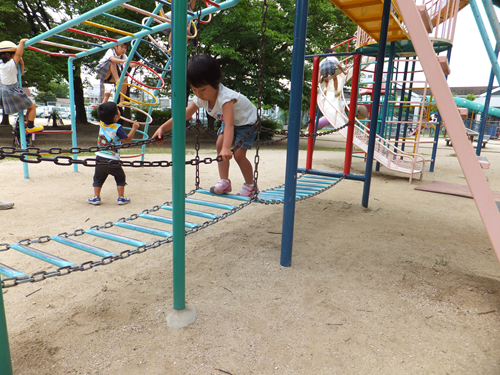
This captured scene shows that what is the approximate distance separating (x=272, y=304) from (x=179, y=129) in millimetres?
982

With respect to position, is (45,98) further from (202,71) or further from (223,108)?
(202,71)

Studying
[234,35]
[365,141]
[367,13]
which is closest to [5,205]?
[367,13]

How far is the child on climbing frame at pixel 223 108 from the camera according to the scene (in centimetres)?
206

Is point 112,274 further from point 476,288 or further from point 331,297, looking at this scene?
point 476,288

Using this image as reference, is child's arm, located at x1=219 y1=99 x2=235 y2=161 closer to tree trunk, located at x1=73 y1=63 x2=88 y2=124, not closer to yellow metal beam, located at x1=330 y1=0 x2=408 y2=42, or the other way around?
yellow metal beam, located at x1=330 y1=0 x2=408 y2=42

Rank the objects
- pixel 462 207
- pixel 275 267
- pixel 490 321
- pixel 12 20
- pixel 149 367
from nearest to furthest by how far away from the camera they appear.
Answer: pixel 149 367, pixel 490 321, pixel 275 267, pixel 462 207, pixel 12 20

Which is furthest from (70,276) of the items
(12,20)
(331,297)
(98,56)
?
(12,20)

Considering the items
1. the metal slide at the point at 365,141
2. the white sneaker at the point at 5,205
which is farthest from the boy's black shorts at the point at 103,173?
the metal slide at the point at 365,141

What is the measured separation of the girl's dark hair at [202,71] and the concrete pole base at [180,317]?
1361 mm

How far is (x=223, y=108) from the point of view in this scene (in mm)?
2389

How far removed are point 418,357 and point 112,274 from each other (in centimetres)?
164

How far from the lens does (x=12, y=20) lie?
10.6 meters

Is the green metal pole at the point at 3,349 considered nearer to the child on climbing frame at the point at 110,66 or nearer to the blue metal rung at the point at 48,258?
the blue metal rung at the point at 48,258

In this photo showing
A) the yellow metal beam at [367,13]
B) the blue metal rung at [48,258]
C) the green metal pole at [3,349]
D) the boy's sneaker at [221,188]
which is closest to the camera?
the green metal pole at [3,349]
